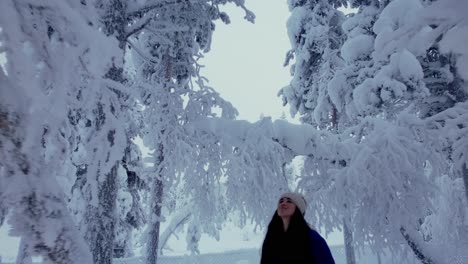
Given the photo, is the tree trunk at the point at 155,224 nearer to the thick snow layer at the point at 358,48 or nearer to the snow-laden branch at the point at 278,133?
the snow-laden branch at the point at 278,133

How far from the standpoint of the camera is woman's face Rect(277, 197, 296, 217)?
335 centimetres

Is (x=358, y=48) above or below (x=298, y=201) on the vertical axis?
above

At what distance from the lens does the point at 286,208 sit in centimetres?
336

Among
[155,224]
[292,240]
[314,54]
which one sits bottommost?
[292,240]

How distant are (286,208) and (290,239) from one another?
275mm

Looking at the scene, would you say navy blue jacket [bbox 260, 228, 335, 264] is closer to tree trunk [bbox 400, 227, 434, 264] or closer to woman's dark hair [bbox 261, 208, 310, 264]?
woman's dark hair [bbox 261, 208, 310, 264]

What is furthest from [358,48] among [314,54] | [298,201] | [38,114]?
[38,114]

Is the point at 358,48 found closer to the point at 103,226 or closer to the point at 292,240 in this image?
the point at 103,226

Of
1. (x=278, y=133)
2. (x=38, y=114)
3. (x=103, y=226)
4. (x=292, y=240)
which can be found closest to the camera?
(x=38, y=114)

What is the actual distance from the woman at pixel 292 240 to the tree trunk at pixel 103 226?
3042 millimetres

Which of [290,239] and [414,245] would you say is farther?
[414,245]

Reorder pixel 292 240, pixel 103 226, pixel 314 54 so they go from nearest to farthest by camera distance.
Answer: pixel 292 240 < pixel 103 226 < pixel 314 54

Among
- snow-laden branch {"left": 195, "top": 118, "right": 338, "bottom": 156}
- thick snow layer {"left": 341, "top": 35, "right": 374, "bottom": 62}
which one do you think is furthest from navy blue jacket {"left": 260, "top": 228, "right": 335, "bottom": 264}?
thick snow layer {"left": 341, "top": 35, "right": 374, "bottom": 62}

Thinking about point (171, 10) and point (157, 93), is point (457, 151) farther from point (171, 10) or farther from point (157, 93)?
point (171, 10)
